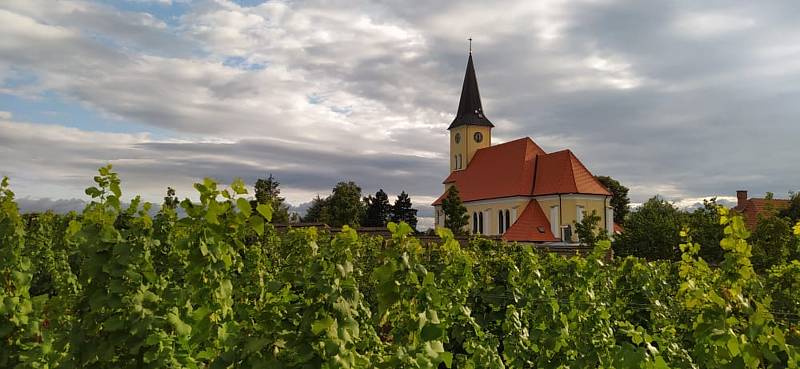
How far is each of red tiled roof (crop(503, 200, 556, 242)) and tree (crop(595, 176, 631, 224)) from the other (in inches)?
550

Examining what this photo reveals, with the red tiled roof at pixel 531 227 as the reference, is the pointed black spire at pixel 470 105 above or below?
above

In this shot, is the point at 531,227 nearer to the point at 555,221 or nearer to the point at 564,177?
the point at 555,221

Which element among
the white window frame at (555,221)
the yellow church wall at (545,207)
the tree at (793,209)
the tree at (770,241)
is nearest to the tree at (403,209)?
the yellow church wall at (545,207)

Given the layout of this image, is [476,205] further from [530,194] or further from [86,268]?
[86,268]

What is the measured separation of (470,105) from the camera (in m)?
60.2

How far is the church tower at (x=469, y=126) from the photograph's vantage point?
59750mm

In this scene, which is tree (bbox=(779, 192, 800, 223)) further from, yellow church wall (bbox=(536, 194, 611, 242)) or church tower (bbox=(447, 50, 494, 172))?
church tower (bbox=(447, 50, 494, 172))

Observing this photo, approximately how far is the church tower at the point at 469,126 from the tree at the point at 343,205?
12.3 metres

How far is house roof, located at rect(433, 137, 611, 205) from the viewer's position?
47438 millimetres

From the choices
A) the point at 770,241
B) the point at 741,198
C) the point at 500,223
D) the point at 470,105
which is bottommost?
the point at 770,241

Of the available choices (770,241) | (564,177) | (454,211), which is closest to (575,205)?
(564,177)

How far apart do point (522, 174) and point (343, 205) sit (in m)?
21.1

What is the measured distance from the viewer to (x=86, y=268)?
304 centimetres

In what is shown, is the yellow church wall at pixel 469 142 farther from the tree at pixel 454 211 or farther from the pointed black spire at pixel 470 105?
the tree at pixel 454 211
